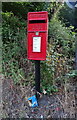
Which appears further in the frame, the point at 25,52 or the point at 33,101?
the point at 25,52

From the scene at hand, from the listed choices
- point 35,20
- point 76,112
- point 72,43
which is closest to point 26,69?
point 35,20

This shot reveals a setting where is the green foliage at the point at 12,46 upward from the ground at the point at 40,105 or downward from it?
upward

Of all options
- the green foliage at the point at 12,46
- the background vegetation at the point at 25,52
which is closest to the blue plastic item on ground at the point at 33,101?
the background vegetation at the point at 25,52

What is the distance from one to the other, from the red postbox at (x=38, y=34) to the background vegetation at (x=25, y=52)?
69 cm

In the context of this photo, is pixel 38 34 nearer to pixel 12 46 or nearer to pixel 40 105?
pixel 40 105

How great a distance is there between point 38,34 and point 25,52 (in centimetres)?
185

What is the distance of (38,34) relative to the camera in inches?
96.8

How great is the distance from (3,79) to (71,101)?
182 cm

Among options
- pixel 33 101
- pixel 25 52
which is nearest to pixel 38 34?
pixel 33 101

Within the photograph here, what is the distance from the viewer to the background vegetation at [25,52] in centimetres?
312

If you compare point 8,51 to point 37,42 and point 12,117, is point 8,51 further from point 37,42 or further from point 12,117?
point 12,117

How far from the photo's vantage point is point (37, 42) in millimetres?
2482

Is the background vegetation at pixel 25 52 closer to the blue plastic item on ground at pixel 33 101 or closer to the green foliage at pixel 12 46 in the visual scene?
the green foliage at pixel 12 46

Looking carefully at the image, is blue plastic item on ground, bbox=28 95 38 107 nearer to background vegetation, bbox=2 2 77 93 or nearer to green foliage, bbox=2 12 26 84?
background vegetation, bbox=2 2 77 93
